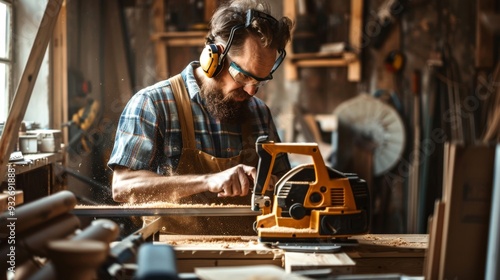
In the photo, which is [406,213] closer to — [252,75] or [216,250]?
[252,75]

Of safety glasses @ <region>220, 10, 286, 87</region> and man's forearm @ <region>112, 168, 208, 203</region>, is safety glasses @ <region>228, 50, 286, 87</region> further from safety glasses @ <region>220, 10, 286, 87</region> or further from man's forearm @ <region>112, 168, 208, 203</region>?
man's forearm @ <region>112, 168, 208, 203</region>

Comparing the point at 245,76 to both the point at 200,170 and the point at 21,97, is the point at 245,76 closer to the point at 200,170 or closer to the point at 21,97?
the point at 200,170

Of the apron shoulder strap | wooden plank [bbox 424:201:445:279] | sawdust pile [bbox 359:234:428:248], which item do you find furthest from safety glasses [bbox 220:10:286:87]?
wooden plank [bbox 424:201:445:279]

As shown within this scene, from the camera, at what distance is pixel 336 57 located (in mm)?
6391

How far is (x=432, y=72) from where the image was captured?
6.21 metres

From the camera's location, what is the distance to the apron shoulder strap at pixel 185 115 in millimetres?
3689

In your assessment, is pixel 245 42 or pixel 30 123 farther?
pixel 30 123

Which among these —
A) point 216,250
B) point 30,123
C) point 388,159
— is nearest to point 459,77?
point 388,159

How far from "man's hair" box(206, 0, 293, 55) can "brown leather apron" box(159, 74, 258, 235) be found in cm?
35

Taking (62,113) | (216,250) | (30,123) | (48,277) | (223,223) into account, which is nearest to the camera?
(48,277)

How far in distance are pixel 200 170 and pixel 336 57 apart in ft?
9.96

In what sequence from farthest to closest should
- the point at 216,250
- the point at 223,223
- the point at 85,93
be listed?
the point at 85,93 < the point at 223,223 < the point at 216,250

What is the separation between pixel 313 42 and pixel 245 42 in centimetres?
280

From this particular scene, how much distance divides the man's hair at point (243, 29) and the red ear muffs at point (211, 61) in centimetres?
10
